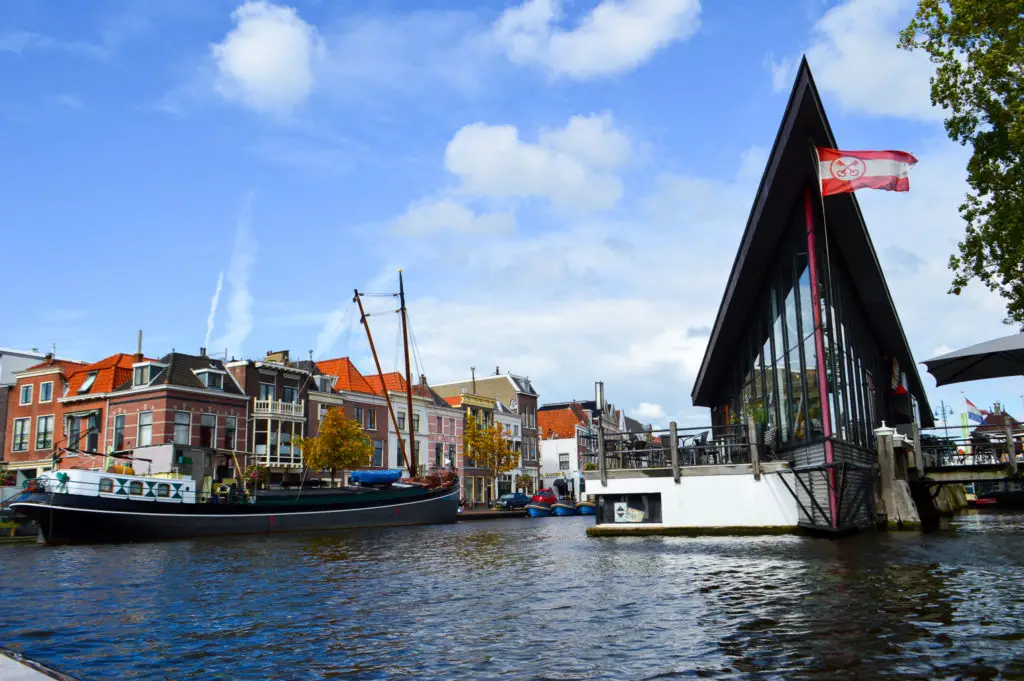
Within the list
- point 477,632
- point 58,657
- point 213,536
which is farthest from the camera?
point 213,536

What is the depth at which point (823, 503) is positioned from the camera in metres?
20.3

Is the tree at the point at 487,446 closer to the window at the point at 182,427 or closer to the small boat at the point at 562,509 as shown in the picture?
the small boat at the point at 562,509

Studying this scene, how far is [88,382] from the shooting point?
54.0 metres

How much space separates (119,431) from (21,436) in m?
9.29

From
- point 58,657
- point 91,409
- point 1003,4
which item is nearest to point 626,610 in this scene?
point 58,657

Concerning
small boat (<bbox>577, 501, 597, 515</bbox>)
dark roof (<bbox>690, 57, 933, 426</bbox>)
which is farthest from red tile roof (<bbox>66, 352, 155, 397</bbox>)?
dark roof (<bbox>690, 57, 933, 426</bbox>)

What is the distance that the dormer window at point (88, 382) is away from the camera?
53.5m

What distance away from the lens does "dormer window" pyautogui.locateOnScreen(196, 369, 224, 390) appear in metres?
53.3

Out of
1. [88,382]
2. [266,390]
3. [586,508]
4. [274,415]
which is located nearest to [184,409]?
[274,415]

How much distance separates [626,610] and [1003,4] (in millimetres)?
14937

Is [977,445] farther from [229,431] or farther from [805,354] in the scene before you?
[229,431]

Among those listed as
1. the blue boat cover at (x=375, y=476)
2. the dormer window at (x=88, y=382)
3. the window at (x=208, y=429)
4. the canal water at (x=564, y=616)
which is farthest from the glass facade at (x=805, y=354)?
the dormer window at (x=88, y=382)

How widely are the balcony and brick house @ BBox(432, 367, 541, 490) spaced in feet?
103

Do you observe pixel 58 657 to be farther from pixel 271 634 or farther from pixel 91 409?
pixel 91 409
